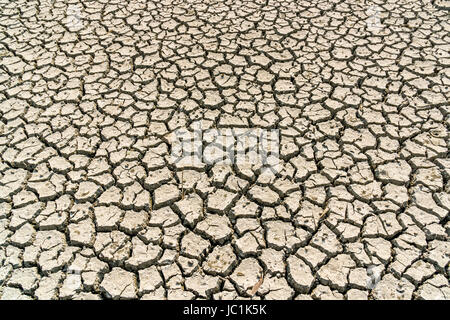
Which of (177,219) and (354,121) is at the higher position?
(354,121)

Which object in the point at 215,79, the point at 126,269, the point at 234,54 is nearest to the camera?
the point at 126,269

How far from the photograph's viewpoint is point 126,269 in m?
2.16

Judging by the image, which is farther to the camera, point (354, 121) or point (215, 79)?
point (215, 79)

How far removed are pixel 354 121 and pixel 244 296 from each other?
1616mm

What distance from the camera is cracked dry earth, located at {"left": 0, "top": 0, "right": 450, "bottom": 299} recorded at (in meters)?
2.13

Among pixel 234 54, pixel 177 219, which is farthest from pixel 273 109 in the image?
pixel 177 219

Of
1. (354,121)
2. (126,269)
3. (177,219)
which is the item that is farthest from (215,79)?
(126,269)

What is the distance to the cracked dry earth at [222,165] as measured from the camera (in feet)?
7.00

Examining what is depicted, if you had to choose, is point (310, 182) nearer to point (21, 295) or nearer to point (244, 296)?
point (244, 296)

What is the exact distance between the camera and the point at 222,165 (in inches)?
106
